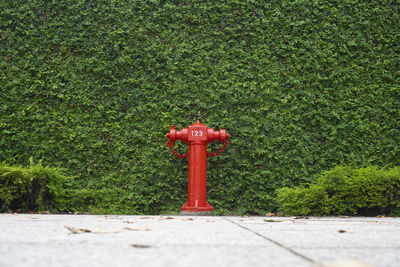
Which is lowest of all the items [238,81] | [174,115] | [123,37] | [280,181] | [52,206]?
[52,206]

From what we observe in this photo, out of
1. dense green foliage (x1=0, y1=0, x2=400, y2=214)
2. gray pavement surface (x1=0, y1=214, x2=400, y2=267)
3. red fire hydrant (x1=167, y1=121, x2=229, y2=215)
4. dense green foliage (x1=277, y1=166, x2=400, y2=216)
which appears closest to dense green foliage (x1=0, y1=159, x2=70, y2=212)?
dense green foliage (x1=0, y1=0, x2=400, y2=214)

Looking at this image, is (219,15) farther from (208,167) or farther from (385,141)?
(385,141)

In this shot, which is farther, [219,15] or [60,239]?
[219,15]

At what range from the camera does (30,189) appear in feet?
12.6

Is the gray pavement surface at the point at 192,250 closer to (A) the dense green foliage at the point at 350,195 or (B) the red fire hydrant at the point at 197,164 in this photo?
(A) the dense green foliage at the point at 350,195

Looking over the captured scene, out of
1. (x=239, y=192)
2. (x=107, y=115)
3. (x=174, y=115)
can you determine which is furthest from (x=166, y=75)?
(x=239, y=192)

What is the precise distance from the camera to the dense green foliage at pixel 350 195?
370 cm

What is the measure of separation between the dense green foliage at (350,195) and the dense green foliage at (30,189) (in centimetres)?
272

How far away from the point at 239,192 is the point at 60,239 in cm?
328

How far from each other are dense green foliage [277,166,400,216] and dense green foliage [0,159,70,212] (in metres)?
2.72

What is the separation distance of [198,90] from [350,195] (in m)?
2.30

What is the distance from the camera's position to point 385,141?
15.3 feet

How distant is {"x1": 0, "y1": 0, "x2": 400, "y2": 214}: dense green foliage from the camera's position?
4.57m

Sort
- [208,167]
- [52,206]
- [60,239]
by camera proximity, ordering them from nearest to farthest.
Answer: [60,239] < [52,206] < [208,167]
